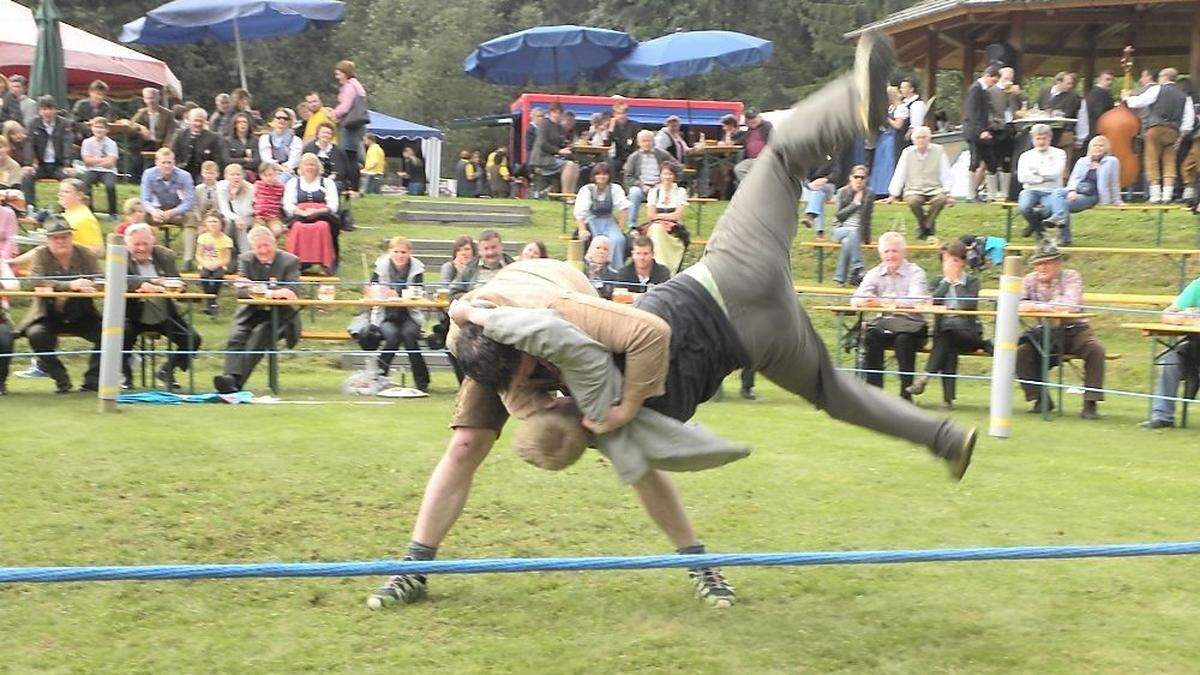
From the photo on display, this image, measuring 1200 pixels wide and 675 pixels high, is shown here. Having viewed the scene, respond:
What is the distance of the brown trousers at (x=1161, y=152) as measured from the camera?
19688 millimetres

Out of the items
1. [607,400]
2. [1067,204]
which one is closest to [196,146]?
[1067,204]

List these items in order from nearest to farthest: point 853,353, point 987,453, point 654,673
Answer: point 654,673
point 987,453
point 853,353

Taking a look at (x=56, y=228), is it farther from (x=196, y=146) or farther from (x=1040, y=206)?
(x=1040, y=206)

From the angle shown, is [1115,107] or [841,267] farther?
[1115,107]

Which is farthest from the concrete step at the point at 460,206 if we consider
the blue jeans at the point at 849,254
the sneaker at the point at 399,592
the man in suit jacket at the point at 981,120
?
the sneaker at the point at 399,592

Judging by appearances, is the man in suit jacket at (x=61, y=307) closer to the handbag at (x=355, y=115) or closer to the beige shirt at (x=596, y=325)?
the beige shirt at (x=596, y=325)

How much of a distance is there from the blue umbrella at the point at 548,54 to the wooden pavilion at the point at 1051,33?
507 centimetres

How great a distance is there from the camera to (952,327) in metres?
11.4

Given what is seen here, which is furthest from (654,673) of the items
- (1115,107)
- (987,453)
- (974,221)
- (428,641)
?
(1115,107)

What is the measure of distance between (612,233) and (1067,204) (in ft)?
17.1

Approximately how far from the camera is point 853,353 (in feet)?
46.9

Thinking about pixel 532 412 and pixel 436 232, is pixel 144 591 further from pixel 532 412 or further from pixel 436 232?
pixel 436 232

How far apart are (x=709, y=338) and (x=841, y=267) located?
1183 cm

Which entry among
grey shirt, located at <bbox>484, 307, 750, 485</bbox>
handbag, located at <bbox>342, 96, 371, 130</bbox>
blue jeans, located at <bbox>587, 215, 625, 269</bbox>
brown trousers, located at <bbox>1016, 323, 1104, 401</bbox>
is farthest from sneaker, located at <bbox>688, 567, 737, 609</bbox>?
handbag, located at <bbox>342, 96, 371, 130</bbox>
